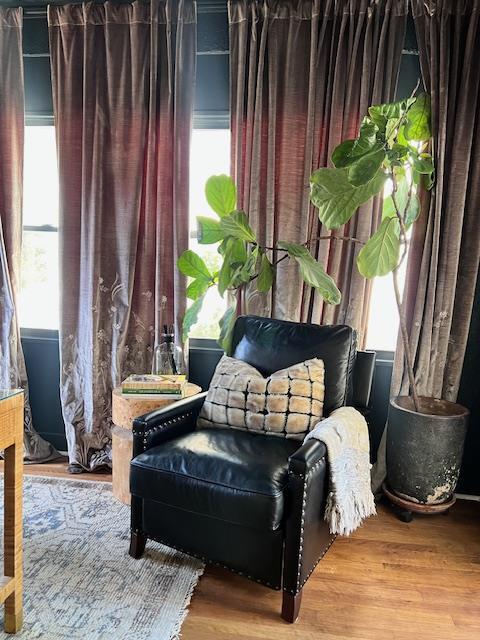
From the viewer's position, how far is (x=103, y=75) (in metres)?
2.63

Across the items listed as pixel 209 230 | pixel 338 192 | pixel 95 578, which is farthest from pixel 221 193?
pixel 95 578

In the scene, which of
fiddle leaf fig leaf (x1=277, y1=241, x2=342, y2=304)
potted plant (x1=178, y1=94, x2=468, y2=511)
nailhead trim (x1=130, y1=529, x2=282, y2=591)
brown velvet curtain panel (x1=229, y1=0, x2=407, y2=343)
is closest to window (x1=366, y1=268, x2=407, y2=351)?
brown velvet curtain panel (x1=229, y1=0, x2=407, y2=343)

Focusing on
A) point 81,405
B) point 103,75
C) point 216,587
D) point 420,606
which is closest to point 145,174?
point 103,75

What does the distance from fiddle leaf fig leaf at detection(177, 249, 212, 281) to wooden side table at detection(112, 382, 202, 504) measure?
579 millimetres

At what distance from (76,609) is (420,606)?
122 cm

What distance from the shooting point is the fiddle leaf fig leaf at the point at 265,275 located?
2.36 meters

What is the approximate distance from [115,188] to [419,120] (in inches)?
63.7

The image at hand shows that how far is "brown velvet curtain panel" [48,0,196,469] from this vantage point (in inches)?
101

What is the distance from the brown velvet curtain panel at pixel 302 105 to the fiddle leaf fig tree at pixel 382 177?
0.81 ft

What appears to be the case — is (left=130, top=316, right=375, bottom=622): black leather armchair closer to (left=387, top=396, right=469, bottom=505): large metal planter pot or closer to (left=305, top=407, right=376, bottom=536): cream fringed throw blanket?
(left=305, top=407, right=376, bottom=536): cream fringed throw blanket

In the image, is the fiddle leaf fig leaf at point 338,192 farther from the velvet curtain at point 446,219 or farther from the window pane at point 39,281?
the window pane at point 39,281

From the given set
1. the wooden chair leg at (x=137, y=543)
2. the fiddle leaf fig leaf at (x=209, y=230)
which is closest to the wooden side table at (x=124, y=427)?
the wooden chair leg at (x=137, y=543)

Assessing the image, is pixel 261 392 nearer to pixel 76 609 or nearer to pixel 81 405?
pixel 76 609

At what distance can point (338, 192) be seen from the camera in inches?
81.4
